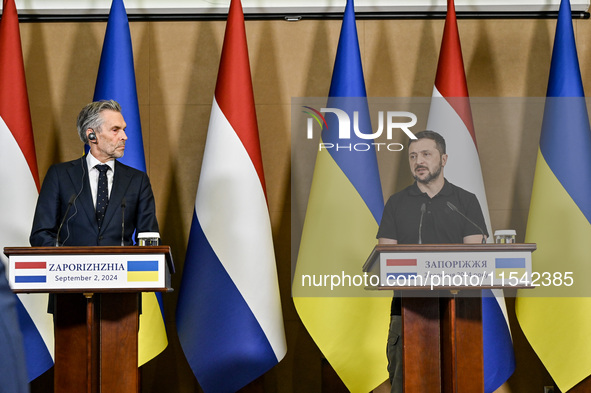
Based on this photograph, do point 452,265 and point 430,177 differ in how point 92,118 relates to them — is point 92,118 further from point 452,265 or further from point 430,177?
point 452,265

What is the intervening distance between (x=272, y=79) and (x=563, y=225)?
196 cm

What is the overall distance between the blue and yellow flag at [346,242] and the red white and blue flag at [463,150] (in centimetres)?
43

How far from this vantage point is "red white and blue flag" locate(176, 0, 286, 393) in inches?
156

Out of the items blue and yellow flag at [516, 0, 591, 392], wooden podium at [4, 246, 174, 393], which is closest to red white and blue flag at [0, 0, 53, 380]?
wooden podium at [4, 246, 174, 393]

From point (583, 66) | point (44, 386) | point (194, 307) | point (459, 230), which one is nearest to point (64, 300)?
point (194, 307)

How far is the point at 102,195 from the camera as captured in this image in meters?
3.04

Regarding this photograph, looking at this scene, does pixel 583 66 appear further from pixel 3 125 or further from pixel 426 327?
pixel 3 125

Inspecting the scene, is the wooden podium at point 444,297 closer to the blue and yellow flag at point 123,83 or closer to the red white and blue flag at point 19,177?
the blue and yellow flag at point 123,83

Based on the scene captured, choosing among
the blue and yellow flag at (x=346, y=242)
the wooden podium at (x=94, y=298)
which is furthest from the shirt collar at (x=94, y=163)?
the blue and yellow flag at (x=346, y=242)

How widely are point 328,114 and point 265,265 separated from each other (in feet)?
3.12

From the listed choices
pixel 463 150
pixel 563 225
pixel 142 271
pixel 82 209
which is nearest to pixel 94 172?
pixel 82 209

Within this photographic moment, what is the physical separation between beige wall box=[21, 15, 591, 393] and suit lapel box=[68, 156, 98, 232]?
159 centimetres

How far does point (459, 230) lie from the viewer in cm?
318

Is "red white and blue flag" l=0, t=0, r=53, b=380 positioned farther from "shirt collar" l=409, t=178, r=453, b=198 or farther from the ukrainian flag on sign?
"shirt collar" l=409, t=178, r=453, b=198
